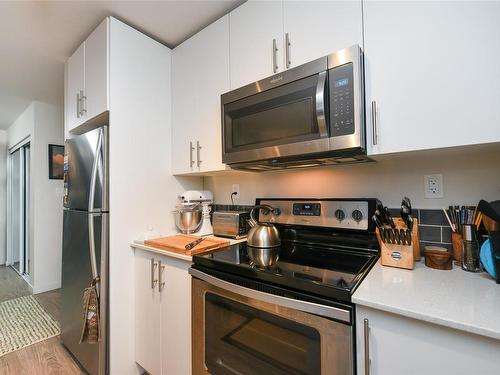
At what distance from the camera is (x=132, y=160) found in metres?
1.67

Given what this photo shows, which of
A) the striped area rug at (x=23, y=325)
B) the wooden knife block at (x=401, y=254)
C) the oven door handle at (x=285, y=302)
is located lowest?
the striped area rug at (x=23, y=325)

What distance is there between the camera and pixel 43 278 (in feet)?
10.3

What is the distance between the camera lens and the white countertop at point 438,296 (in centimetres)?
64

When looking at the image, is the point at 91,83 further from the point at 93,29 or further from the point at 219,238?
the point at 219,238

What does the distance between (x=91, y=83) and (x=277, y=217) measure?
1.59m

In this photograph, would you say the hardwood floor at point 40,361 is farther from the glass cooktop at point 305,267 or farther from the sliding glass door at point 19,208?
the sliding glass door at point 19,208

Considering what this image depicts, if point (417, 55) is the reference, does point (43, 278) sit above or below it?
below

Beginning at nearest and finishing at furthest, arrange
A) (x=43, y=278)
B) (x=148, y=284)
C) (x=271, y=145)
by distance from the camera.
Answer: (x=271, y=145) < (x=148, y=284) < (x=43, y=278)

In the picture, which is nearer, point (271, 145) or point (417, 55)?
point (417, 55)

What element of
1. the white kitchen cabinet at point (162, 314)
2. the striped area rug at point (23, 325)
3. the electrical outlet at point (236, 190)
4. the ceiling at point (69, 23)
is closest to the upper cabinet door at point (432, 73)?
the ceiling at point (69, 23)

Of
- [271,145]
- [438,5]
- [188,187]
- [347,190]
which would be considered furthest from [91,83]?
[438,5]

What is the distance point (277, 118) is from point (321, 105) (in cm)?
26

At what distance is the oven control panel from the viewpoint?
50.9 inches

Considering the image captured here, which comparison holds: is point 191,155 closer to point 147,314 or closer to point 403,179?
point 147,314
